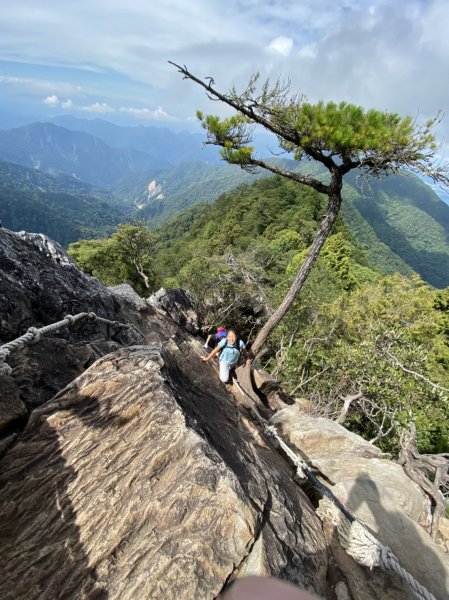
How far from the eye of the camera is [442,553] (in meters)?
5.29

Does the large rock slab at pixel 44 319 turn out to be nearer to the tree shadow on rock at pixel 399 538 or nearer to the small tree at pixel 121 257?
the tree shadow on rock at pixel 399 538

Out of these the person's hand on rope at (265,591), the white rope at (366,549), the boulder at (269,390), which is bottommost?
the white rope at (366,549)

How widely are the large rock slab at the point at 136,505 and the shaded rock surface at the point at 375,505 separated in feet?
2.45

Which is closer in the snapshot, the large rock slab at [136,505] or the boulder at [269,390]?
the large rock slab at [136,505]

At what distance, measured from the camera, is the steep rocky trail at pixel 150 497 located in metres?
3.22

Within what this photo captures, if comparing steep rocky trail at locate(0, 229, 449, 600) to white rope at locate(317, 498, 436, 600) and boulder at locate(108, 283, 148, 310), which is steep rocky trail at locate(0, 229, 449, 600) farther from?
boulder at locate(108, 283, 148, 310)

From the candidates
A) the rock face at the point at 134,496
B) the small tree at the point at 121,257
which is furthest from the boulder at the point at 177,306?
the small tree at the point at 121,257

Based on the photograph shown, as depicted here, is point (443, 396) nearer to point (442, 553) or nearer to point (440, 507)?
point (440, 507)

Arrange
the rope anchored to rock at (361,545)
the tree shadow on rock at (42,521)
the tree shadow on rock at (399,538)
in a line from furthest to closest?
the tree shadow on rock at (399,538)
the rope anchored to rock at (361,545)
the tree shadow on rock at (42,521)

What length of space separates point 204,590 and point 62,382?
11.1 ft

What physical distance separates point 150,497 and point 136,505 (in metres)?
0.15

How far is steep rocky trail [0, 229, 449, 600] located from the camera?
10.6ft

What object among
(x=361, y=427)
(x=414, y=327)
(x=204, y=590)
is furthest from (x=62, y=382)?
(x=414, y=327)

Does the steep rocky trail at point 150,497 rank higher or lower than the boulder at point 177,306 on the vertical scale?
lower
